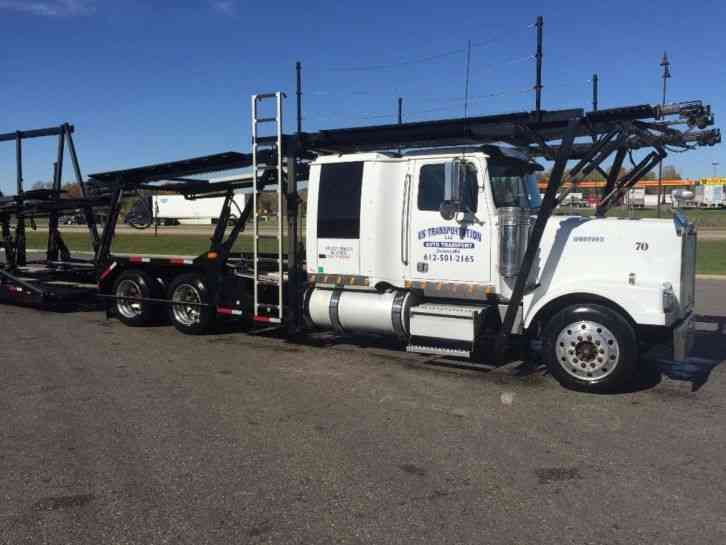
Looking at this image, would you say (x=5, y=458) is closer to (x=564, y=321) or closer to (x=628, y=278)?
(x=564, y=321)

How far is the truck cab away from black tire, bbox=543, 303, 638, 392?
0.01 metres

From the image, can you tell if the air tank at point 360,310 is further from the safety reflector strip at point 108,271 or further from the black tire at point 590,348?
the safety reflector strip at point 108,271

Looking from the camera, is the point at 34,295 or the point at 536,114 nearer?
the point at 536,114

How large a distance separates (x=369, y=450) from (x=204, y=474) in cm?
123

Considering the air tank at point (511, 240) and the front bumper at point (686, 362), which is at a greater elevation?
the air tank at point (511, 240)

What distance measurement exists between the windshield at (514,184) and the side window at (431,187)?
0.59m

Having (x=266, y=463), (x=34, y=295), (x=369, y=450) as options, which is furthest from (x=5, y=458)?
(x=34, y=295)

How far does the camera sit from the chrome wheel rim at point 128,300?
34.3 ft

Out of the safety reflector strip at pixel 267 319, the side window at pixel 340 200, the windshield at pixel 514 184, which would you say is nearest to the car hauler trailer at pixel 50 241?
the safety reflector strip at pixel 267 319

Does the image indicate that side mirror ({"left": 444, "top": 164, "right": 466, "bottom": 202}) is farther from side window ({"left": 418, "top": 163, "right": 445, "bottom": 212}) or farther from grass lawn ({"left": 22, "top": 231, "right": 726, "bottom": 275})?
grass lawn ({"left": 22, "top": 231, "right": 726, "bottom": 275})

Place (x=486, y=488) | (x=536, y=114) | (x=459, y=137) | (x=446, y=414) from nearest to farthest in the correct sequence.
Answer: (x=486, y=488)
(x=446, y=414)
(x=536, y=114)
(x=459, y=137)

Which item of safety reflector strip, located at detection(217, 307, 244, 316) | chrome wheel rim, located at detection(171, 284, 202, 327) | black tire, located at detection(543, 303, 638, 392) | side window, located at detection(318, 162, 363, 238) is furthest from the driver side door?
chrome wheel rim, located at detection(171, 284, 202, 327)

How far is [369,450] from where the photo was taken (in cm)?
504

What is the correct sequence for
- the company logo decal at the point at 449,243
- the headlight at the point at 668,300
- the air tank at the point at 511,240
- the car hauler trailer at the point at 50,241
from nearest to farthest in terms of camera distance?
the headlight at the point at 668,300, the air tank at the point at 511,240, the company logo decal at the point at 449,243, the car hauler trailer at the point at 50,241
